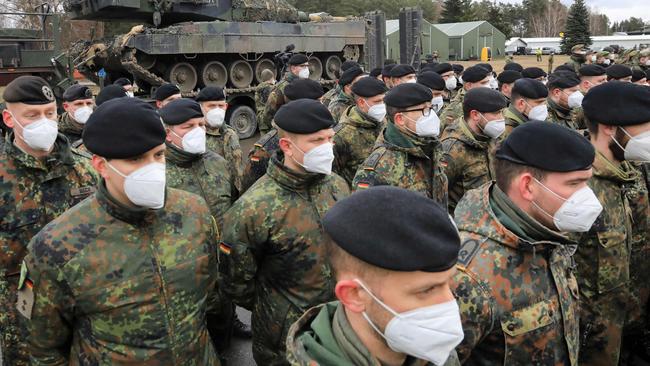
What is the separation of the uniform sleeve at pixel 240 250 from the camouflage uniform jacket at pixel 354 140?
2876mm

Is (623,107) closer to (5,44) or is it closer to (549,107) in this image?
(549,107)

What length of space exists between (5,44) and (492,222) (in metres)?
14.0

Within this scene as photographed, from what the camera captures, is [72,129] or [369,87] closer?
[369,87]

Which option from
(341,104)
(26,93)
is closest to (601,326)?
(26,93)

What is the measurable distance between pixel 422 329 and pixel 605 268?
1905mm

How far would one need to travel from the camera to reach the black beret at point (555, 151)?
95.0 inches

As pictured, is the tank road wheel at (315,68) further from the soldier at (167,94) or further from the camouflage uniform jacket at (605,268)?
the camouflage uniform jacket at (605,268)

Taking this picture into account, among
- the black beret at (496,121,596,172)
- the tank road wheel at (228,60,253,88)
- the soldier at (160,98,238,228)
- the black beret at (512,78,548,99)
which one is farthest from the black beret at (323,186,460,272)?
the tank road wheel at (228,60,253,88)

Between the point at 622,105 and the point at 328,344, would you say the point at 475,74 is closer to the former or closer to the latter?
the point at 622,105

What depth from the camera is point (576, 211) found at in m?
2.51

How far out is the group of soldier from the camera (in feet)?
5.61

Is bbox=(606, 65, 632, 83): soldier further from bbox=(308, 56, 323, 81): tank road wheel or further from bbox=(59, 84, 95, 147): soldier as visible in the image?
bbox=(308, 56, 323, 81): tank road wheel

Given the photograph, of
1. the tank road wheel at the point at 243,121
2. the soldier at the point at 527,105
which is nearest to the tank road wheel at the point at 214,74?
the tank road wheel at the point at 243,121

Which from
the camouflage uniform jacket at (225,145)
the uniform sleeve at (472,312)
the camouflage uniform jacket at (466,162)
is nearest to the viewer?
the uniform sleeve at (472,312)
